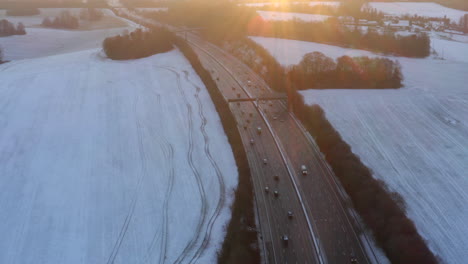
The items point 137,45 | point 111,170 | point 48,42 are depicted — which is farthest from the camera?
point 48,42

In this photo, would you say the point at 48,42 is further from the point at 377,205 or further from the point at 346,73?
the point at 377,205

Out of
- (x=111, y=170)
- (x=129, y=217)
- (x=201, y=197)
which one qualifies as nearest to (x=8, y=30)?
(x=111, y=170)

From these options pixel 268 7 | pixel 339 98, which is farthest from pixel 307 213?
pixel 268 7

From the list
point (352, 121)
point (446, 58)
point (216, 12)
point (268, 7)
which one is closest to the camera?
point (352, 121)

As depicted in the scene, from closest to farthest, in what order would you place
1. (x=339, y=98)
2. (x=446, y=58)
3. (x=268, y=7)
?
(x=339, y=98) → (x=446, y=58) → (x=268, y=7)

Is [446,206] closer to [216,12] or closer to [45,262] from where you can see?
[45,262]

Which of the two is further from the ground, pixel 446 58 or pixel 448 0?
pixel 448 0

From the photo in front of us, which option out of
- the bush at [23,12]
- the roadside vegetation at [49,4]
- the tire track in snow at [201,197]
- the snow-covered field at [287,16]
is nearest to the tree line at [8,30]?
the bush at [23,12]

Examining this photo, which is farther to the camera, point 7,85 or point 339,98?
point 7,85
